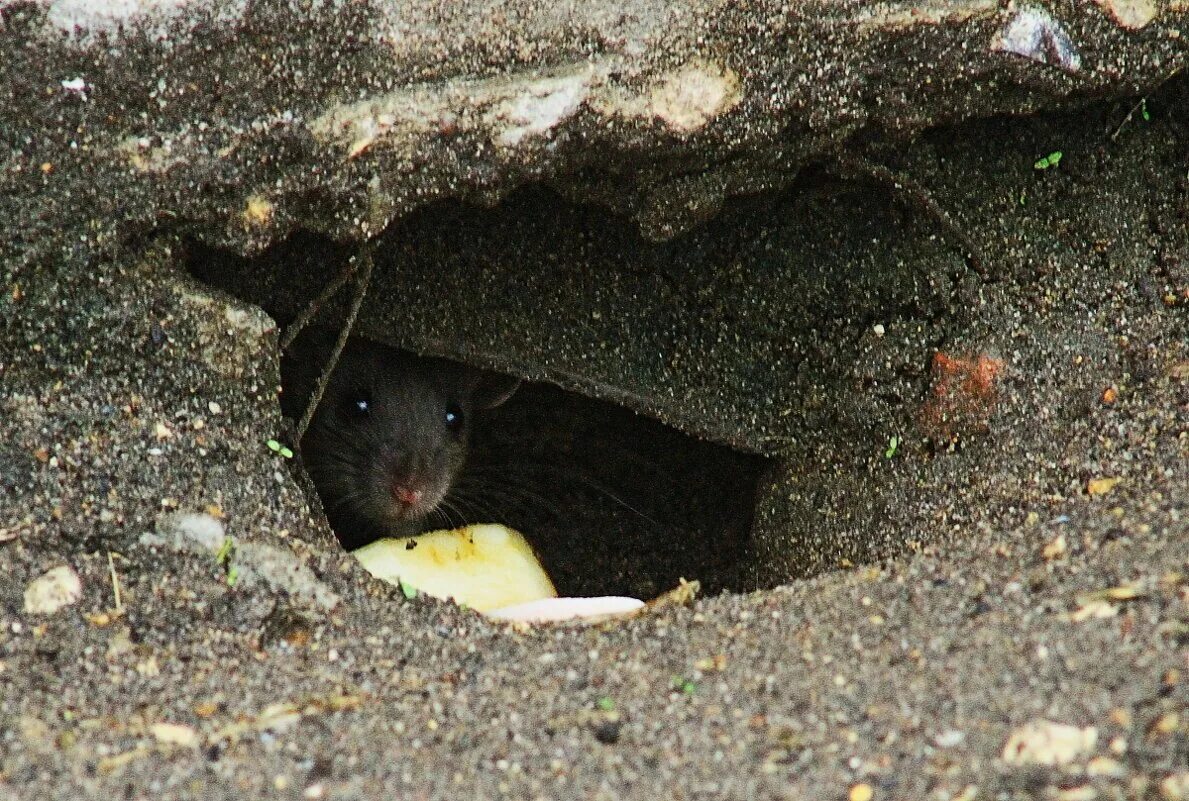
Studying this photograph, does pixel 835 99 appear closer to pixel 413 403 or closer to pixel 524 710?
pixel 524 710

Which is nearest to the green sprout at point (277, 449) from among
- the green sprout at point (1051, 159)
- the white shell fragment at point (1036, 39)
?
the white shell fragment at point (1036, 39)

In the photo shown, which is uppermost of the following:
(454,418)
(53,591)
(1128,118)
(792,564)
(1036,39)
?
(1128,118)

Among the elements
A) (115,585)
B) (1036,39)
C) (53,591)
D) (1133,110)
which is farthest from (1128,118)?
(53,591)

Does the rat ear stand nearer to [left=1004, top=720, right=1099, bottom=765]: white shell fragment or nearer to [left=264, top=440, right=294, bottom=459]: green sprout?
[left=264, top=440, right=294, bottom=459]: green sprout

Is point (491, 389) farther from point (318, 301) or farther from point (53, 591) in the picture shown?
point (53, 591)

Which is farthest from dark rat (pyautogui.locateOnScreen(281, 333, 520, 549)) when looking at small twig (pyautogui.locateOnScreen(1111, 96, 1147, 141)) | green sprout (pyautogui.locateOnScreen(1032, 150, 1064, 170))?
small twig (pyautogui.locateOnScreen(1111, 96, 1147, 141))

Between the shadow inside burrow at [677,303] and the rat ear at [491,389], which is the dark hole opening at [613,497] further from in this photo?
the shadow inside burrow at [677,303]
